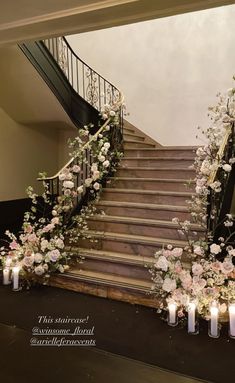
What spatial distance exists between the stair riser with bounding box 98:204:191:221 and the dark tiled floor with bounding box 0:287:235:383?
1195mm

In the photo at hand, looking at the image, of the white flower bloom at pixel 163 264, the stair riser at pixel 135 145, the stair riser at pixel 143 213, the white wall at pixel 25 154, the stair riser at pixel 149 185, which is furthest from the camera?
the stair riser at pixel 135 145

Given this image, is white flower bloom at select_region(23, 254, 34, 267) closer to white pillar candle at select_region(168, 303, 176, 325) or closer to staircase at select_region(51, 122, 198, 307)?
staircase at select_region(51, 122, 198, 307)

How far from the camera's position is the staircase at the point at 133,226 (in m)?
3.17

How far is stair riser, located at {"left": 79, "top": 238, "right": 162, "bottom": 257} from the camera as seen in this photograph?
3373mm

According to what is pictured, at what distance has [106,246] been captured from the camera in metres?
3.65

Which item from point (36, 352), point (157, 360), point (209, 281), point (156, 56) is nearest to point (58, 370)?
point (36, 352)

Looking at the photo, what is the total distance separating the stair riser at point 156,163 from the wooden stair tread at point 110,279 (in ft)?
6.58

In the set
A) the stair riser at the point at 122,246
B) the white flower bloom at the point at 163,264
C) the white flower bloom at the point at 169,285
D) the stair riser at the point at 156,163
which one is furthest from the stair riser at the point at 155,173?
the white flower bloom at the point at 169,285

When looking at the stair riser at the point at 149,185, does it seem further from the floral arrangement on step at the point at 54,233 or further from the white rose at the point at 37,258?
the white rose at the point at 37,258

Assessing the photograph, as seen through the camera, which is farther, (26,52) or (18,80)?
(18,80)

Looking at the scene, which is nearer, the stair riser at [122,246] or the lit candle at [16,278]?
the lit candle at [16,278]

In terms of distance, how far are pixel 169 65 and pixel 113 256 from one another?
4.15 m

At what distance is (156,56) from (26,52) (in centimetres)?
309

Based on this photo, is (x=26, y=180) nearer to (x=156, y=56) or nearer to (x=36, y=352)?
(x=156, y=56)
